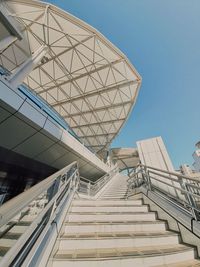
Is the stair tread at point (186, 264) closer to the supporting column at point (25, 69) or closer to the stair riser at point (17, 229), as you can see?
the stair riser at point (17, 229)

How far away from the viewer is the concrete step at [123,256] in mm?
1673

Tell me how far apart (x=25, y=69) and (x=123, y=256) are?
404 inches

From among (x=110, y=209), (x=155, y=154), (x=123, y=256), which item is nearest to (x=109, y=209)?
(x=110, y=209)

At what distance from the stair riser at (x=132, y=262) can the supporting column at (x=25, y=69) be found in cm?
654

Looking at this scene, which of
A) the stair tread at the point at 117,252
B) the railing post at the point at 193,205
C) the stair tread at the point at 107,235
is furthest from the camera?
the railing post at the point at 193,205

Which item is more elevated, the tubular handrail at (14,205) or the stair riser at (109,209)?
the stair riser at (109,209)

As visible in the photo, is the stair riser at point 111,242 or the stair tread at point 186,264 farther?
the stair riser at point 111,242

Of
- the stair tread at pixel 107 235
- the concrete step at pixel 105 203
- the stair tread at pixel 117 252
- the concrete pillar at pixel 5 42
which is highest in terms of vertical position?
the concrete pillar at pixel 5 42

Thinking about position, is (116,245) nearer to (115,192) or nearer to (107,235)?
(107,235)

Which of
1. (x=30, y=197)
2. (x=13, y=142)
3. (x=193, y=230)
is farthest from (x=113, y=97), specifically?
(x=30, y=197)

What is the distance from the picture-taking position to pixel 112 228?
8.13 ft

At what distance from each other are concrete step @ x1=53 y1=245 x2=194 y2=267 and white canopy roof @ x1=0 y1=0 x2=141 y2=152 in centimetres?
1149

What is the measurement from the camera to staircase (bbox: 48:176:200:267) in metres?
1.74

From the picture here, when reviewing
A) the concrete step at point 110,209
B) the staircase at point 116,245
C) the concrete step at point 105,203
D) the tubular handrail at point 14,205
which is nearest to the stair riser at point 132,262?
the staircase at point 116,245
